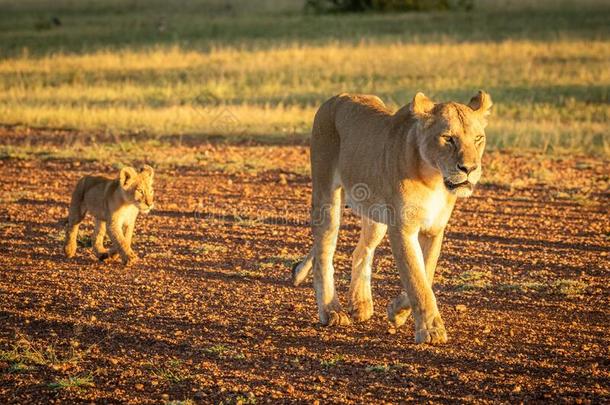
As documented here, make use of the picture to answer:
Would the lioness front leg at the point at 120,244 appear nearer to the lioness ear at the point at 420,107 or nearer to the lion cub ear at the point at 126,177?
the lion cub ear at the point at 126,177

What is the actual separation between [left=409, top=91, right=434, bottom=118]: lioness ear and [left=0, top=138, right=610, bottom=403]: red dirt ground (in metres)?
1.42

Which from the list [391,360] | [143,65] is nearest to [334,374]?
[391,360]

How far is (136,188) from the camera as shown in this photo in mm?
9438

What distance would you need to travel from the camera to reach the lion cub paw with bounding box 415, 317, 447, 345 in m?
6.59

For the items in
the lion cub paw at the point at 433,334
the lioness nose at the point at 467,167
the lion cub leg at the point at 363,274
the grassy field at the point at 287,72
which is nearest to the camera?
the lioness nose at the point at 467,167

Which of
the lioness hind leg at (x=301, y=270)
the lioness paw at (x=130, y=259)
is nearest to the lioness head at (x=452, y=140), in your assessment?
the lioness hind leg at (x=301, y=270)

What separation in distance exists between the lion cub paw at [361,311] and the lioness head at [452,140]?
4.53 feet

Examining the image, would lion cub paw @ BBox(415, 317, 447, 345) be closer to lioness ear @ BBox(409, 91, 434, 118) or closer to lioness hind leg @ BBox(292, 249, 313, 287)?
lioness ear @ BBox(409, 91, 434, 118)

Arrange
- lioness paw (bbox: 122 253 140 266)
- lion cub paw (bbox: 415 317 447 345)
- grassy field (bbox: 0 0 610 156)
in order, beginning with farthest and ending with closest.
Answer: grassy field (bbox: 0 0 610 156), lioness paw (bbox: 122 253 140 266), lion cub paw (bbox: 415 317 447 345)

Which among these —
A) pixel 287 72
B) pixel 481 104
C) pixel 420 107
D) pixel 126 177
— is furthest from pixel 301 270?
pixel 287 72

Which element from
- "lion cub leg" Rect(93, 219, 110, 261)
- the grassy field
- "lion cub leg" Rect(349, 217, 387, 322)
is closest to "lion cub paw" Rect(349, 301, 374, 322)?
"lion cub leg" Rect(349, 217, 387, 322)

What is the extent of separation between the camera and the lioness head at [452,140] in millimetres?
6301

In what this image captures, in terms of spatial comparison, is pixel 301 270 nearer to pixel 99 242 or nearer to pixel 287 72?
pixel 99 242

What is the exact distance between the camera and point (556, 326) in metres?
7.39
